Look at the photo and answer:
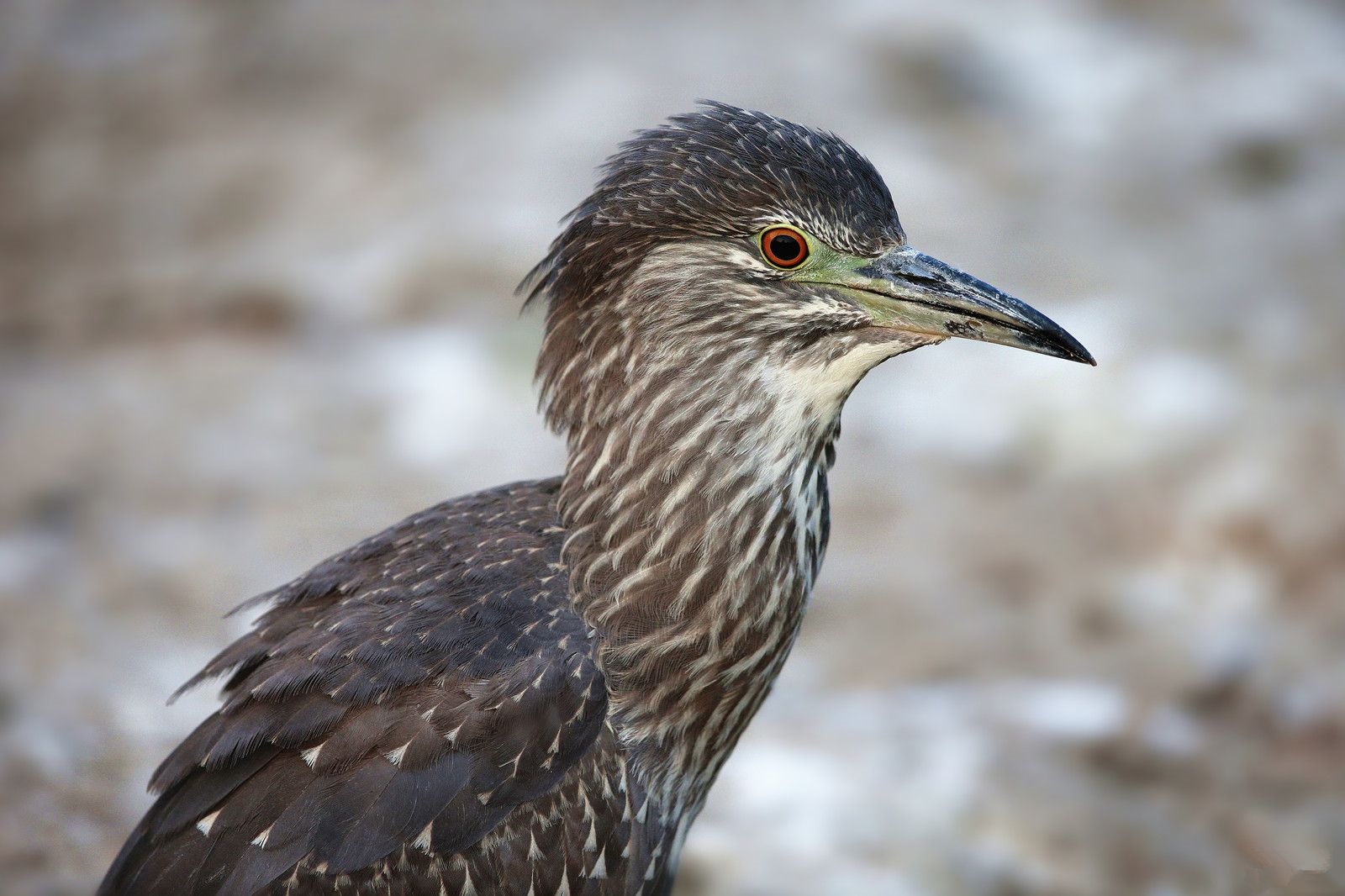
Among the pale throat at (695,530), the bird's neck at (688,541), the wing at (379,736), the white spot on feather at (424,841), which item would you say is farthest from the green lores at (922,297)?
the white spot on feather at (424,841)

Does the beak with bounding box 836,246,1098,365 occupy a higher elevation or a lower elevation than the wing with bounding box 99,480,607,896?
higher

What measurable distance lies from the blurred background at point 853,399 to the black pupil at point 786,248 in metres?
2.64

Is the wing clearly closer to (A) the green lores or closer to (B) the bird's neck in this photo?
(B) the bird's neck

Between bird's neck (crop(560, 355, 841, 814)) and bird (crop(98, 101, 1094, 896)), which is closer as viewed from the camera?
bird (crop(98, 101, 1094, 896))

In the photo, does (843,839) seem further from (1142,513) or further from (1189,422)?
(1189,422)

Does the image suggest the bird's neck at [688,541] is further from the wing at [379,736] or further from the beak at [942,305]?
the beak at [942,305]

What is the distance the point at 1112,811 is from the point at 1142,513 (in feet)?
5.38

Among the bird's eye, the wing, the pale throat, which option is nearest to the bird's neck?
the pale throat

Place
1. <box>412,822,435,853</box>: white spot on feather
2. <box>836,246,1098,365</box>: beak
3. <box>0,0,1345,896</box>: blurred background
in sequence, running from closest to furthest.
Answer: <box>412,822,435,853</box>: white spot on feather → <box>836,246,1098,365</box>: beak → <box>0,0,1345,896</box>: blurred background

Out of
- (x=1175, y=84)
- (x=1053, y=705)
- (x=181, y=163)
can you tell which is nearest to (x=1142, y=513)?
(x=1053, y=705)

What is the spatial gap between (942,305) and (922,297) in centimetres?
5

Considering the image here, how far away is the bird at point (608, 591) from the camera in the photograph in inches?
149

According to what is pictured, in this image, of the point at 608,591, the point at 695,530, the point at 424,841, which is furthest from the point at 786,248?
the point at 424,841

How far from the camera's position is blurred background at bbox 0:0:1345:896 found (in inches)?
235
